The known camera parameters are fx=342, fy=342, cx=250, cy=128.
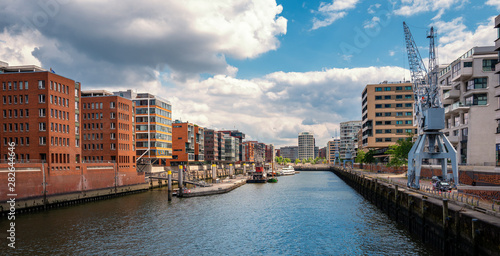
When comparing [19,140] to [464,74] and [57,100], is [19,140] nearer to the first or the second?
[57,100]

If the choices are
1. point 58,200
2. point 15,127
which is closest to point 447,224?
point 58,200

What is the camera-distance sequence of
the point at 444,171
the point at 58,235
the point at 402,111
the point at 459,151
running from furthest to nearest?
the point at 402,111, the point at 459,151, the point at 444,171, the point at 58,235

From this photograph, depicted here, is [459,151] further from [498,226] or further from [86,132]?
[86,132]

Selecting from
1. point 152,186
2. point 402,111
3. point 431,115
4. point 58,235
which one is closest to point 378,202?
point 431,115

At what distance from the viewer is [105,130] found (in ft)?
351

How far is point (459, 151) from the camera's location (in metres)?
95.3

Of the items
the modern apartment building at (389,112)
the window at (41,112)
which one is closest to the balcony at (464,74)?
the modern apartment building at (389,112)

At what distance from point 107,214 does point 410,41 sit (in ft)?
266

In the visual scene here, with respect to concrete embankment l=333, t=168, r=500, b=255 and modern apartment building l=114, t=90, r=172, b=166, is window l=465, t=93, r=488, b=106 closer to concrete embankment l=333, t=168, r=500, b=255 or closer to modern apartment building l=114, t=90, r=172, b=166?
concrete embankment l=333, t=168, r=500, b=255

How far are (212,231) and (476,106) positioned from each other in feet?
258

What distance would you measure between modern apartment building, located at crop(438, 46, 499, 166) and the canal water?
38191 mm

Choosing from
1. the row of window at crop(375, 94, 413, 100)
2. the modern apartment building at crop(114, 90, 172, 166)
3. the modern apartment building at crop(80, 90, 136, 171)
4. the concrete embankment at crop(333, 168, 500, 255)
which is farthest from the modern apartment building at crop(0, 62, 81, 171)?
the row of window at crop(375, 94, 413, 100)

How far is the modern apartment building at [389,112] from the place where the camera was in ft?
529

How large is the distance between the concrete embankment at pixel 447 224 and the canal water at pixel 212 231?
1.84m
